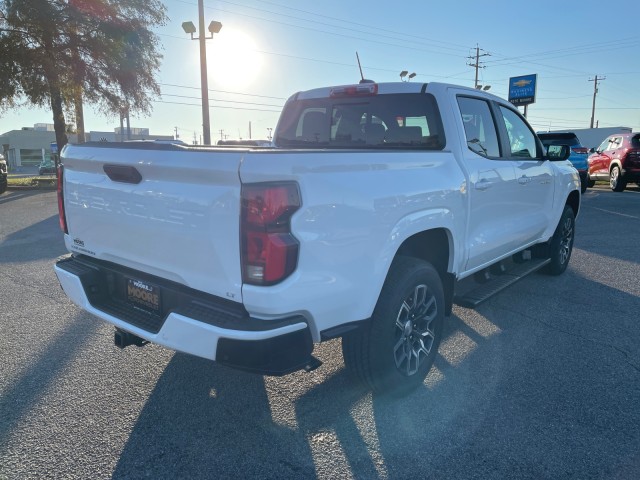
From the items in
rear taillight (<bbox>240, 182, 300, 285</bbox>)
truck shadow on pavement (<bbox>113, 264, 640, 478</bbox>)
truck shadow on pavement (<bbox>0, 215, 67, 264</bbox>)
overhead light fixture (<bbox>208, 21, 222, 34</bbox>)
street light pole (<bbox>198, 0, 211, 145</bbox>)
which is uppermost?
overhead light fixture (<bbox>208, 21, 222, 34</bbox>)

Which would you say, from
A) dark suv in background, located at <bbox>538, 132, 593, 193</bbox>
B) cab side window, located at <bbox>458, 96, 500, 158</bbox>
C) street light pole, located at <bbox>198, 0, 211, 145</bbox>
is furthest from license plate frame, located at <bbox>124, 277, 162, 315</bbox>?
street light pole, located at <bbox>198, 0, 211, 145</bbox>

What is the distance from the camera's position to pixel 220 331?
222 centimetres

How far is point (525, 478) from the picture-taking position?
2.38 meters

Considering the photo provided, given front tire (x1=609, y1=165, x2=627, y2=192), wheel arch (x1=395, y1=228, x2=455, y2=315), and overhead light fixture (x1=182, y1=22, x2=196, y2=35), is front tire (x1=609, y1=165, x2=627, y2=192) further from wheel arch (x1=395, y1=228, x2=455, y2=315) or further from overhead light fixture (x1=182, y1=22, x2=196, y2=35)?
overhead light fixture (x1=182, y1=22, x2=196, y2=35)

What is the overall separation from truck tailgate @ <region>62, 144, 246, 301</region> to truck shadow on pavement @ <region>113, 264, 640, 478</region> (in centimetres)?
89

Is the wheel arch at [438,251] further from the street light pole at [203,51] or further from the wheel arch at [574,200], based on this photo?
the street light pole at [203,51]

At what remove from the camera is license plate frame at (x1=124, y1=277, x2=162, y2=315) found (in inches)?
105

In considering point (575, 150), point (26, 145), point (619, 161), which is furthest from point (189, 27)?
point (26, 145)

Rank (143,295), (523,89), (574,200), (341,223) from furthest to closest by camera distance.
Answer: (523,89) < (574,200) < (143,295) < (341,223)

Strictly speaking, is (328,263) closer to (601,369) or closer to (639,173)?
(601,369)

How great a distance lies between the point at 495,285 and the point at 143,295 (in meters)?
2.94

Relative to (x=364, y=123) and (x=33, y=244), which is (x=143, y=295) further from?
(x=33, y=244)

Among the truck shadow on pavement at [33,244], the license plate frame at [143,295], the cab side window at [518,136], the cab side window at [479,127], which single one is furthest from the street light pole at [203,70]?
the license plate frame at [143,295]

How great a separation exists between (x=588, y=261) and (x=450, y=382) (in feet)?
14.8
